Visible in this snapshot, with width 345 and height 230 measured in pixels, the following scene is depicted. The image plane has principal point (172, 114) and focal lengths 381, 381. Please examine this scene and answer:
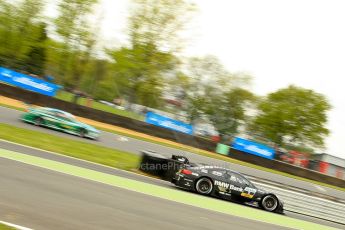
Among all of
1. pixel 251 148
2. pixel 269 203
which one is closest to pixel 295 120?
pixel 251 148

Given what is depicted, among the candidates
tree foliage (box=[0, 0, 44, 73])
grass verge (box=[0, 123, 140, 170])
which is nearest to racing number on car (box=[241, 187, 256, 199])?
grass verge (box=[0, 123, 140, 170])

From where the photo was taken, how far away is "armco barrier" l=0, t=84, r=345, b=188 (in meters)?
27.4

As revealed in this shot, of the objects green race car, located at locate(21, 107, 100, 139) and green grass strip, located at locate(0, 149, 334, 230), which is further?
green race car, located at locate(21, 107, 100, 139)

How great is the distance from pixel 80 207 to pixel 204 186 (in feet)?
19.4

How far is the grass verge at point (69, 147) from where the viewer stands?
574 inches

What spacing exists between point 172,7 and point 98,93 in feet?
159

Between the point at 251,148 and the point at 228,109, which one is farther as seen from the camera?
the point at 228,109

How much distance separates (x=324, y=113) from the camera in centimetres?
5781

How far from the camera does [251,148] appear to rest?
3122 centimetres

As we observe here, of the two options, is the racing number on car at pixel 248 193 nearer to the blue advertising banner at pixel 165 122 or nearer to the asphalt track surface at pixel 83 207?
the asphalt track surface at pixel 83 207

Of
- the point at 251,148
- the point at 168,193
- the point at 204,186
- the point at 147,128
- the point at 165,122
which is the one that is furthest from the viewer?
the point at 251,148

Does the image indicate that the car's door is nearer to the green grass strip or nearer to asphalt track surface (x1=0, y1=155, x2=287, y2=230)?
the green grass strip

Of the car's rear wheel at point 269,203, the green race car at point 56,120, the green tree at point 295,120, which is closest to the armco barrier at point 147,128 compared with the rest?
the green race car at point 56,120

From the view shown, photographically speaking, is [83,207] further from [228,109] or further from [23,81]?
[228,109]
